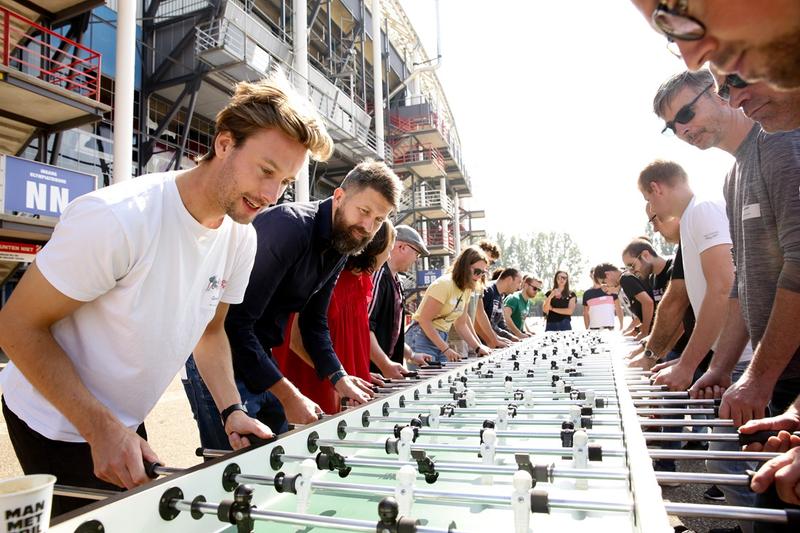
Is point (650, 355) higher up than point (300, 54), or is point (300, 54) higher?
point (300, 54)

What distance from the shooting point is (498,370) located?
349cm

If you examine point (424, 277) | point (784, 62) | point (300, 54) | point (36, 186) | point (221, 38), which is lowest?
point (784, 62)

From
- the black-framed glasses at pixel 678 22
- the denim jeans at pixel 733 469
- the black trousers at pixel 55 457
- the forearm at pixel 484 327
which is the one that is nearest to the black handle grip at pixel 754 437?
the denim jeans at pixel 733 469

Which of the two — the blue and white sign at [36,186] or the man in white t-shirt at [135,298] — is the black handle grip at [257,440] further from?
the blue and white sign at [36,186]

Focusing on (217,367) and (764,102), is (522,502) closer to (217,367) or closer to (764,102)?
(764,102)

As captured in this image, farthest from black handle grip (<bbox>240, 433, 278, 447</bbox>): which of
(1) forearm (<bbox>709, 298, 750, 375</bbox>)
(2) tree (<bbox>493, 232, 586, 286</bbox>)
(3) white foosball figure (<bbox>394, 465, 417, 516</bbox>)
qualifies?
(2) tree (<bbox>493, 232, 586, 286</bbox>)

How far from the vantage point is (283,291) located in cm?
237

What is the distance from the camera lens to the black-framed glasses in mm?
770

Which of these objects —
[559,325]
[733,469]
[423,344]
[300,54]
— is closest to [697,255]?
[733,469]

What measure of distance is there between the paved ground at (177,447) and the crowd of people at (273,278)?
50.2 inches

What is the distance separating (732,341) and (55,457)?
269 cm

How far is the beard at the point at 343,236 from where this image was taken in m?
2.47

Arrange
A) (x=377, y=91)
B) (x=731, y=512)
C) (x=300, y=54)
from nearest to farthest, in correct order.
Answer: (x=731, y=512) → (x=300, y=54) → (x=377, y=91)

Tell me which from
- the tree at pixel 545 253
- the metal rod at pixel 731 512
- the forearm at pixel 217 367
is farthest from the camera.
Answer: the tree at pixel 545 253
